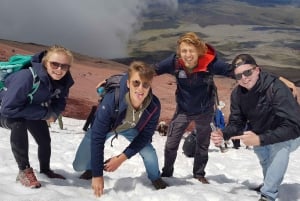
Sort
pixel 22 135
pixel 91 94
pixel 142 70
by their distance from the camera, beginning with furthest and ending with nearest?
pixel 91 94 < pixel 22 135 < pixel 142 70

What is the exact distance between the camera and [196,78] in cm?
530

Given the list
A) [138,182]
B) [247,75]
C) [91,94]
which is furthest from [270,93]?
[91,94]

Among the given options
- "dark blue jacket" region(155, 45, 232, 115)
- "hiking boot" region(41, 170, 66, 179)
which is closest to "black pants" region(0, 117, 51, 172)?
"hiking boot" region(41, 170, 66, 179)

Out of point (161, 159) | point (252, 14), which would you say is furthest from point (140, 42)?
point (161, 159)

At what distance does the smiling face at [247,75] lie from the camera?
4.43 meters

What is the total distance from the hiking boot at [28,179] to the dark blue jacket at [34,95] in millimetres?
537

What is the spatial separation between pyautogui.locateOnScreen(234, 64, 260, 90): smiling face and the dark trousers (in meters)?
1.19

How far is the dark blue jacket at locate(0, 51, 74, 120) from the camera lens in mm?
4359

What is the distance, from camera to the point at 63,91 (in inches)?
188

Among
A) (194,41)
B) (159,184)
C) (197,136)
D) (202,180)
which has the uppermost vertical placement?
(194,41)

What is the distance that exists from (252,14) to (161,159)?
19485cm

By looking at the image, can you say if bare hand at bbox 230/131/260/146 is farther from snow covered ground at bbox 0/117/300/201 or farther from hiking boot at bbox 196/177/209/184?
hiking boot at bbox 196/177/209/184

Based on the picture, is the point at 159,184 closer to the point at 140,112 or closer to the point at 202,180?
the point at 202,180

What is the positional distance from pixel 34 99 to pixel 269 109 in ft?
7.22
